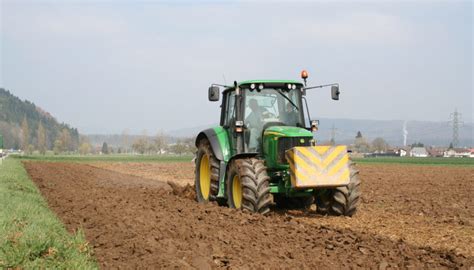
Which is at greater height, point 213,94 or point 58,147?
point 213,94

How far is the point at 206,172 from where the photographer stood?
12.4m

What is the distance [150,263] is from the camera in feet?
19.0

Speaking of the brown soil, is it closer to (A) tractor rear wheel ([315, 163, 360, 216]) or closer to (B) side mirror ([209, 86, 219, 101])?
(A) tractor rear wheel ([315, 163, 360, 216])

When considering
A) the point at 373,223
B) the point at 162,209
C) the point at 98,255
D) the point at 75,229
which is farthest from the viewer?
the point at 162,209

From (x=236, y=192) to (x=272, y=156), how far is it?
0.93 metres

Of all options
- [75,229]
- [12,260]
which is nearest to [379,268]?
[12,260]

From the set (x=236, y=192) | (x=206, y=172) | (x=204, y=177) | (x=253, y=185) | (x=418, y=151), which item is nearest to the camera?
(x=253, y=185)

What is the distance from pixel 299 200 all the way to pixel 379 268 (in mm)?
5851

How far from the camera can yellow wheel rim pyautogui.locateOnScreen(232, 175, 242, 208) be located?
1029cm

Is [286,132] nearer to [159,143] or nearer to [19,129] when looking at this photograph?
[159,143]

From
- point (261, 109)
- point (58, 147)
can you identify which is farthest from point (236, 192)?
point (58, 147)

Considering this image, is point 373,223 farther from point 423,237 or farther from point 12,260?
point 12,260

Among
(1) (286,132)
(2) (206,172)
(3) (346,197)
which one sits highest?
(1) (286,132)

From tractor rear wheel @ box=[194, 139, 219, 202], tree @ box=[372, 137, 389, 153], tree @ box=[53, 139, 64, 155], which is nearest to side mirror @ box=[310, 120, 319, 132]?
tractor rear wheel @ box=[194, 139, 219, 202]
